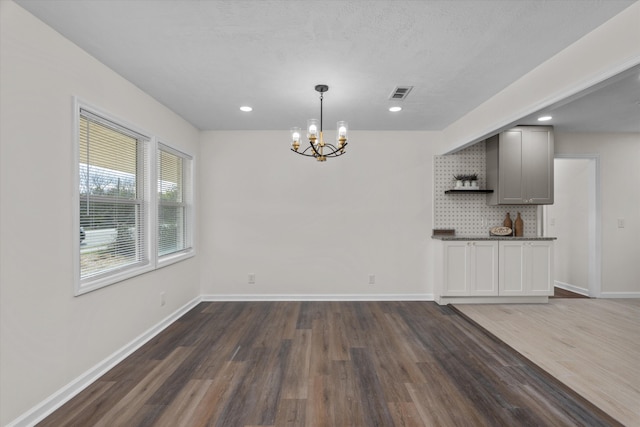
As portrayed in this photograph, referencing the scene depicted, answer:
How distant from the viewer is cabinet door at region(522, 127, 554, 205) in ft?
13.7

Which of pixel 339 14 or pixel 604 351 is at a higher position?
pixel 339 14

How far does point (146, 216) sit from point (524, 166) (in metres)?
4.85

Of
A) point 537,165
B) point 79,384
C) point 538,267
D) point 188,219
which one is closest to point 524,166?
point 537,165

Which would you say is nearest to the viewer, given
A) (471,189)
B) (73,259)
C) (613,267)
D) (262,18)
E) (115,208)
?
(262,18)

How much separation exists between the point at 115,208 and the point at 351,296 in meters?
3.19

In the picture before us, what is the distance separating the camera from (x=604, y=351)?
2797mm

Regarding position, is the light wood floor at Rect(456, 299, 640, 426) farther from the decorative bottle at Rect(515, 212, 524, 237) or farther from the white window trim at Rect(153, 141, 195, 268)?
the white window trim at Rect(153, 141, 195, 268)

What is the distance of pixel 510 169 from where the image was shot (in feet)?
13.6

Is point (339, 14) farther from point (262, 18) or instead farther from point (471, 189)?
point (471, 189)

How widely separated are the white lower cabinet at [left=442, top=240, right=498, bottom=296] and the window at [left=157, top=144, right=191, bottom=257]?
3.66 metres

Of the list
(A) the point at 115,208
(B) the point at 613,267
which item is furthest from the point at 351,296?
(B) the point at 613,267

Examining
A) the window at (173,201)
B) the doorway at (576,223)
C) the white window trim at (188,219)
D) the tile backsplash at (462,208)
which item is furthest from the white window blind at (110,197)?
the doorway at (576,223)

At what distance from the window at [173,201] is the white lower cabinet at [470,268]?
366cm

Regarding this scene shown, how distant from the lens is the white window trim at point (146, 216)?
218 centimetres
